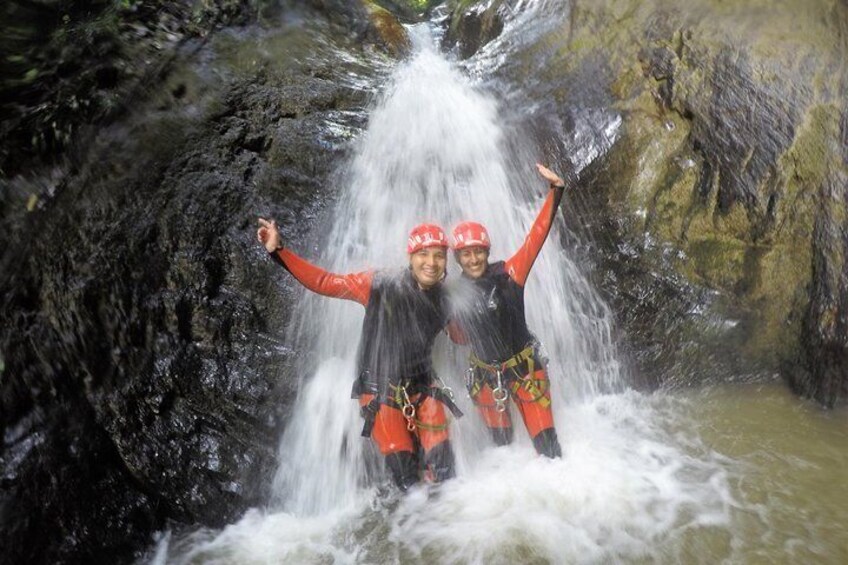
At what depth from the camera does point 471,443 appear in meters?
4.55

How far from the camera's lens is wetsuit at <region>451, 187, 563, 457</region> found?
4.29 meters

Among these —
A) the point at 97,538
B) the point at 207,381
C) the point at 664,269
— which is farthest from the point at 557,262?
the point at 97,538

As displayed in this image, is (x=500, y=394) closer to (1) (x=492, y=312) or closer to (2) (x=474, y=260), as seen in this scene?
(1) (x=492, y=312)

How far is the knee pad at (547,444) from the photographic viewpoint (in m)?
4.27

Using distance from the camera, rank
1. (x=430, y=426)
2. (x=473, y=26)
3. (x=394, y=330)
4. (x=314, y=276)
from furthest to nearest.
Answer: (x=473, y=26) < (x=430, y=426) < (x=394, y=330) < (x=314, y=276)

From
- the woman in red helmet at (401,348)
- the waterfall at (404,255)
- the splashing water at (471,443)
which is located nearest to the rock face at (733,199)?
the waterfall at (404,255)

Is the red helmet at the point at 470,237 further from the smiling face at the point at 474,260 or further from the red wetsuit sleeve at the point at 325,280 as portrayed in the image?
the red wetsuit sleeve at the point at 325,280

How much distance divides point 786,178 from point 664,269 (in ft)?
4.39

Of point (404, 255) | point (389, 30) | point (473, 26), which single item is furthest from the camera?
point (473, 26)

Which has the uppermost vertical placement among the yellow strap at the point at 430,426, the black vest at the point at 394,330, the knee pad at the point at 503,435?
the black vest at the point at 394,330

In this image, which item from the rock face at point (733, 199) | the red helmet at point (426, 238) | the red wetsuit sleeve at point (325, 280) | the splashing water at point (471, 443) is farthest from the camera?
the rock face at point (733, 199)

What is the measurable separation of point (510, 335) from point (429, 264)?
949 mm

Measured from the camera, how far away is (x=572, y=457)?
14.0 feet

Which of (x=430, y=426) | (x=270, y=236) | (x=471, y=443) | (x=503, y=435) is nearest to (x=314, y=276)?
(x=270, y=236)
